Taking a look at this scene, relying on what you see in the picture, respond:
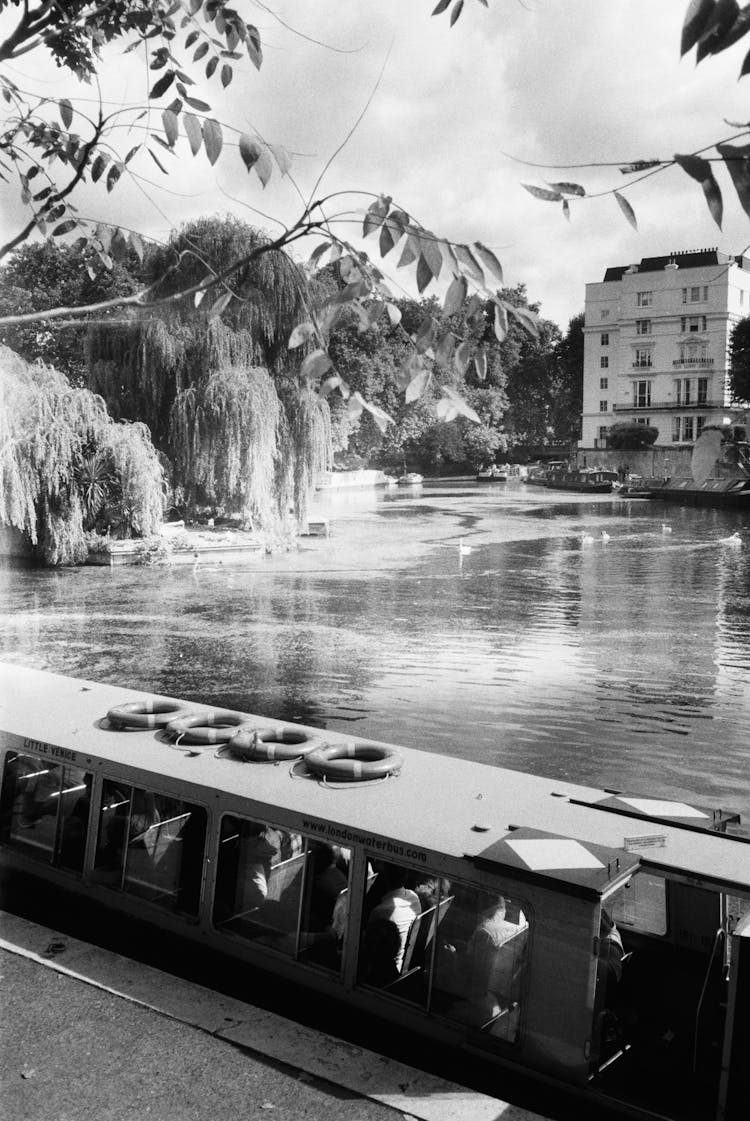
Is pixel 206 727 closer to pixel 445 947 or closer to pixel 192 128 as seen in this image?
pixel 445 947

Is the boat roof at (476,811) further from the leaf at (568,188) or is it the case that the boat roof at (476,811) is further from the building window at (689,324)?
the building window at (689,324)

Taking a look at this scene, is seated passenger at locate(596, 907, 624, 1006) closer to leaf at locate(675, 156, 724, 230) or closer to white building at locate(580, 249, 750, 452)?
leaf at locate(675, 156, 724, 230)

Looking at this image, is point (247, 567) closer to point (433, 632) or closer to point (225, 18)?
point (433, 632)

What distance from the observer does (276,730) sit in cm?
618

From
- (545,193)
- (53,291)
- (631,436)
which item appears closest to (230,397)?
(53,291)

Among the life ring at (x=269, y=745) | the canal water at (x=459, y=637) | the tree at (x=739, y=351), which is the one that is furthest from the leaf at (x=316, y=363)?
the tree at (x=739, y=351)

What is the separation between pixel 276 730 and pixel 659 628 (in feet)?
29.2

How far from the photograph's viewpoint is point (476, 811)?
197 inches

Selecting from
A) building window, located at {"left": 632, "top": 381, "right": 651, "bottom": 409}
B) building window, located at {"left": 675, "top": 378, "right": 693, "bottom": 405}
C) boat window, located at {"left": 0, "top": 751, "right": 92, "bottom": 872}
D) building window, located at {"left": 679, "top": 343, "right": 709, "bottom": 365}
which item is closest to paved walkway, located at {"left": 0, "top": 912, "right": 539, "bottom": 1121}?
boat window, located at {"left": 0, "top": 751, "right": 92, "bottom": 872}

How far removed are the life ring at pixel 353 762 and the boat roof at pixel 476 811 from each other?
0.07 meters

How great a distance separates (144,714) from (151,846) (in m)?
1.10

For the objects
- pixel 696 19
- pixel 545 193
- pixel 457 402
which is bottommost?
pixel 457 402

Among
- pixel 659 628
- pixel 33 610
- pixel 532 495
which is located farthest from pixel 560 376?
pixel 33 610

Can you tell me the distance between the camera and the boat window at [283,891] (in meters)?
4.86
